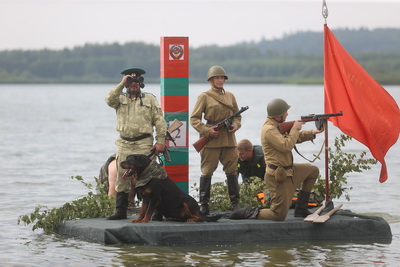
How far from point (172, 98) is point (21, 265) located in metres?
3.35

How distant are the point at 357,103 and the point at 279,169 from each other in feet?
5.53

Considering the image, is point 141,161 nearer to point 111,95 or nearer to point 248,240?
point 111,95

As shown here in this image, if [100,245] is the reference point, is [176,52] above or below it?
above

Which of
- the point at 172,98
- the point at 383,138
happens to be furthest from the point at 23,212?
the point at 383,138

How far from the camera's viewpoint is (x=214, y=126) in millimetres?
12828

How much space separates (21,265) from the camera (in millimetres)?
11555

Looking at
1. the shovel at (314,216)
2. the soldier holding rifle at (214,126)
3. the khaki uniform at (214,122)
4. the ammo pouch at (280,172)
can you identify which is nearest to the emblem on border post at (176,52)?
the soldier holding rifle at (214,126)

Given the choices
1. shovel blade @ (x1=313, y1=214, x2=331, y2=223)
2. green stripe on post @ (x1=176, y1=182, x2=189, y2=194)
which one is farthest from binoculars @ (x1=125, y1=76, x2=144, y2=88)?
shovel blade @ (x1=313, y1=214, x2=331, y2=223)

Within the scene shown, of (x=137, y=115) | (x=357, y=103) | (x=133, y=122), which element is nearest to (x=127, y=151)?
(x=133, y=122)

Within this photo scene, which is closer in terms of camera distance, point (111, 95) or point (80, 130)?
point (111, 95)

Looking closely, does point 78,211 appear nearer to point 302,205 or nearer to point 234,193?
point 234,193

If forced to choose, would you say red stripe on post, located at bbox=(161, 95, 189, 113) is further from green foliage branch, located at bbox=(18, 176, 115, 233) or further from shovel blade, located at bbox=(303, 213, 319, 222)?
shovel blade, located at bbox=(303, 213, 319, 222)

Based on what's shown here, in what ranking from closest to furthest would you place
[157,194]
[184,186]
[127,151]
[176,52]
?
[157,194], [127,151], [176,52], [184,186]

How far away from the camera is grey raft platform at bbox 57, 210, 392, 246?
1199 cm
